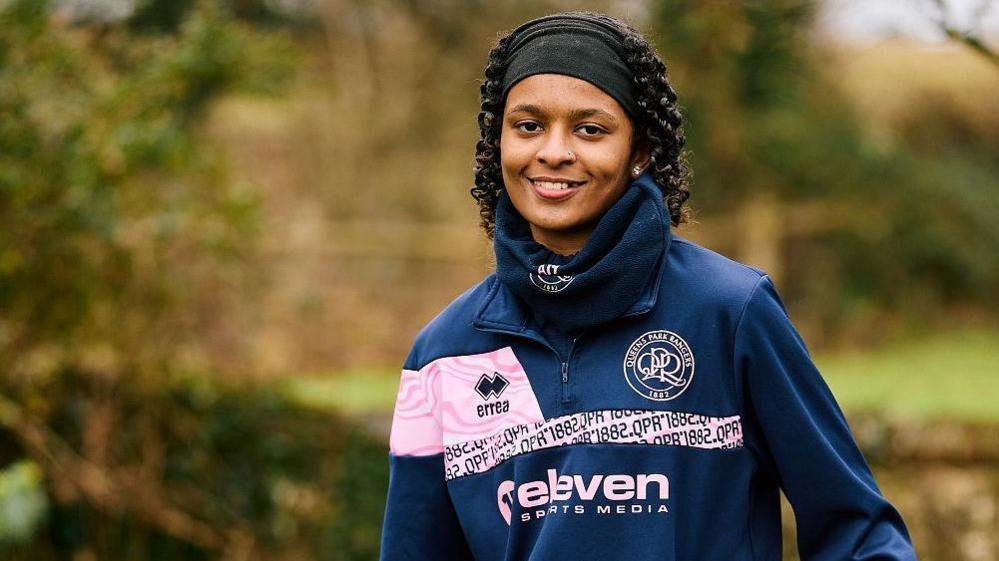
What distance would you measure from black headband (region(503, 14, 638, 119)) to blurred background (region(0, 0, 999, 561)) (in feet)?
2.24

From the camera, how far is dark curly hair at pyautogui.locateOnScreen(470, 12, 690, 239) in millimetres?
2305

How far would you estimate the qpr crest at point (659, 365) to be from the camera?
86.0 inches

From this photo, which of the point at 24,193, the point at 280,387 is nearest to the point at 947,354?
the point at 280,387

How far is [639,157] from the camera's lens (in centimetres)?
237

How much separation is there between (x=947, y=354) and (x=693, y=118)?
342 centimetres

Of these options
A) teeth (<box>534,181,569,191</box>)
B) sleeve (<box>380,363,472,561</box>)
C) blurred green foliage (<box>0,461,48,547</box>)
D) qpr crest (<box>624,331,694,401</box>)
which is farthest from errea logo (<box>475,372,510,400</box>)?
blurred green foliage (<box>0,461,48,547</box>)

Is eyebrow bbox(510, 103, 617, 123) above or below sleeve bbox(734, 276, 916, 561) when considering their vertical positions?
above

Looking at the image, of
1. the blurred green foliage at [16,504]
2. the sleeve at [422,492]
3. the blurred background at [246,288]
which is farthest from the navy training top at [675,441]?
the blurred green foliage at [16,504]

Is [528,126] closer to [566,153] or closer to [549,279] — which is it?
[566,153]

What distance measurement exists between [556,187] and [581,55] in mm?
234

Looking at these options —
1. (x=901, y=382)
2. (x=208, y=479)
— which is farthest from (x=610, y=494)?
(x=901, y=382)

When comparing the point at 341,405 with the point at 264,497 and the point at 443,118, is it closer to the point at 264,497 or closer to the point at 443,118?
the point at 264,497

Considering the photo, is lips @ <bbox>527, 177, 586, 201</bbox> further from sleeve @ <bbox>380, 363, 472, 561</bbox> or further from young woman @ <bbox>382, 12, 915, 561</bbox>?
sleeve @ <bbox>380, 363, 472, 561</bbox>

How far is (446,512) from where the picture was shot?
96.7 inches
